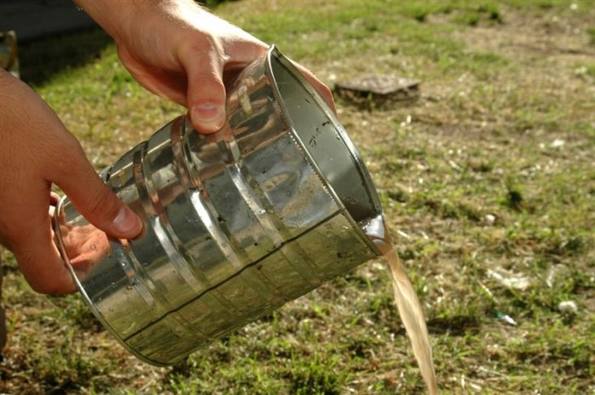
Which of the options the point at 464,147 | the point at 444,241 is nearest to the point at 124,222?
the point at 444,241

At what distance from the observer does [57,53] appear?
695 centimetres

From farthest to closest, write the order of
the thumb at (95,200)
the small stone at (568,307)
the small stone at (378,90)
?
the small stone at (378,90) < the small stone at (568,307) < the thumb at (95,200)

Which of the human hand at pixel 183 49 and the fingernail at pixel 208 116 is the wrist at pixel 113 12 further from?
the fingernail at pixel 208 116

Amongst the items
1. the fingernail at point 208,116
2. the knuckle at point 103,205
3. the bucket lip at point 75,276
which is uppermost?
the fingernail at point 208,116

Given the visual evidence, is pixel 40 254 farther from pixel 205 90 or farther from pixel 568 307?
pixel 568 307

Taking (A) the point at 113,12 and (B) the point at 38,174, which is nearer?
(B) the point at 38,174

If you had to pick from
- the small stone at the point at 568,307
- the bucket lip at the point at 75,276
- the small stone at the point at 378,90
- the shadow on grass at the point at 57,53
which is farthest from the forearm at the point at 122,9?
the shadow on grass at the point at 57,53

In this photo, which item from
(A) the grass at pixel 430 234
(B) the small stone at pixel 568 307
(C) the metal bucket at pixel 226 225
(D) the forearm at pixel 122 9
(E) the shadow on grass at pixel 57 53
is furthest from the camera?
(E) the shadow on grass at pixel 57 53

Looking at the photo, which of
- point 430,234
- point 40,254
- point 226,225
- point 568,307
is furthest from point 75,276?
point 430,234

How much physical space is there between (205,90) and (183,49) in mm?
250

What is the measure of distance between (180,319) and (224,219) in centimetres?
32

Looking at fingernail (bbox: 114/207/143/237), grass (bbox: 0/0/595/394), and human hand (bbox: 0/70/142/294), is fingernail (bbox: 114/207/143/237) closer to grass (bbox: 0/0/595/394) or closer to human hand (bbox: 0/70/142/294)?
human hand (bbox: 0/70/142/294)

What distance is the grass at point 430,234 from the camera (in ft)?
9.43

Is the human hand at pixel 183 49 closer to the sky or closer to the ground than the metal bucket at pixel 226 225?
closer to the sky
